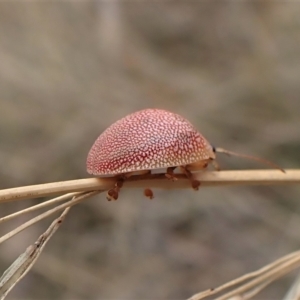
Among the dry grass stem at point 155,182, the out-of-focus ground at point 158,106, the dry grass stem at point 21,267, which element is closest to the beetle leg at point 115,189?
the dry grass stem at point 155,182

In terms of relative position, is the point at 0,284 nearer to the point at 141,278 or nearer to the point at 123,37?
the point at 141,278

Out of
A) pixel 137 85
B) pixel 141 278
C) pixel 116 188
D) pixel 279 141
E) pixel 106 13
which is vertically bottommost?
pixel 141 278

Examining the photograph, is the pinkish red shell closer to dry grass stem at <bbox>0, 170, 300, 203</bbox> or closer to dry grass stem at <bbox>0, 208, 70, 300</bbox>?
dry grass stem at <bbox>0, 170, 300, 203</bbox>

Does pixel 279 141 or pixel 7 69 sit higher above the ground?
pixel 7 69

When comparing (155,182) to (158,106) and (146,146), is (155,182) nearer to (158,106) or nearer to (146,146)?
(146,146)

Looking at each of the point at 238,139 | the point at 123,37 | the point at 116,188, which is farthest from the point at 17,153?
the point at 116,188

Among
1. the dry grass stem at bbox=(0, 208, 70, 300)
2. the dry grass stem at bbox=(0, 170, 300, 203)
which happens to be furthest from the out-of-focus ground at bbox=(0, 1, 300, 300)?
the dry grass stem at bbox=(0, 208, 70, 300)

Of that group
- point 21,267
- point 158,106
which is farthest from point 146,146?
point 158,106
